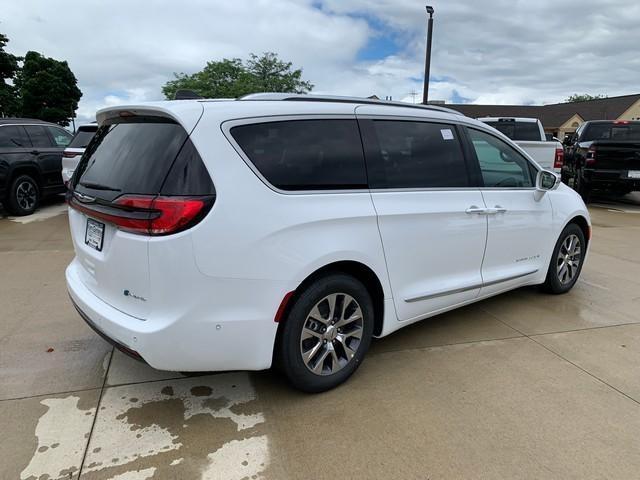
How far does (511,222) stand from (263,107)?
235 centimetres

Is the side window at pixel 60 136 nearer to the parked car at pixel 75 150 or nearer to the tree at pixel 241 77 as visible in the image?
the parked car at pixel 75 150

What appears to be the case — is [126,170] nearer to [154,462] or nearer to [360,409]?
[154,462]

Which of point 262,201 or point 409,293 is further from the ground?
point 262,201

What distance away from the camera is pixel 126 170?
8.32 ft

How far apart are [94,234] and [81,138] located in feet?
24.3

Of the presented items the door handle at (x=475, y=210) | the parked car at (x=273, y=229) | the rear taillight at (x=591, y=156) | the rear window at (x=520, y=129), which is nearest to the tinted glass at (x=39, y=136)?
the parked car at (x=273, y=229)

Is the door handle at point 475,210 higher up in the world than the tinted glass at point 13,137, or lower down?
lower down

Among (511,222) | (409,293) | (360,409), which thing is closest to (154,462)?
(360,409)

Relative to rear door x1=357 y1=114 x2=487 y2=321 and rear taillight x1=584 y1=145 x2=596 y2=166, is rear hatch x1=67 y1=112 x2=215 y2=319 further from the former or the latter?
rear taillight x1=584 y1=145 x2=596 y2=166

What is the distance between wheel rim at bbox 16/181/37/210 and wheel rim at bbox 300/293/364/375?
27.1ft

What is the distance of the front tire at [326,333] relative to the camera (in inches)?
104

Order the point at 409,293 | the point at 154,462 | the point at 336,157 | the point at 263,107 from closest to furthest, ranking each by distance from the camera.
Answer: the point at 154,462, the point at 263,107, the point at 336,157, the point at 409,293

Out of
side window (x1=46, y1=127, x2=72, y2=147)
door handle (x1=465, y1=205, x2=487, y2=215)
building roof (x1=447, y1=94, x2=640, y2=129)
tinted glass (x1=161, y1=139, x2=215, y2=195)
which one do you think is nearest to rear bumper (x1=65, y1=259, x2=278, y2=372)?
tinted glass (x1=161, y1=139, x2=215, y2=195)

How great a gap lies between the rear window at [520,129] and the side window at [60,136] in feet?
32.1
